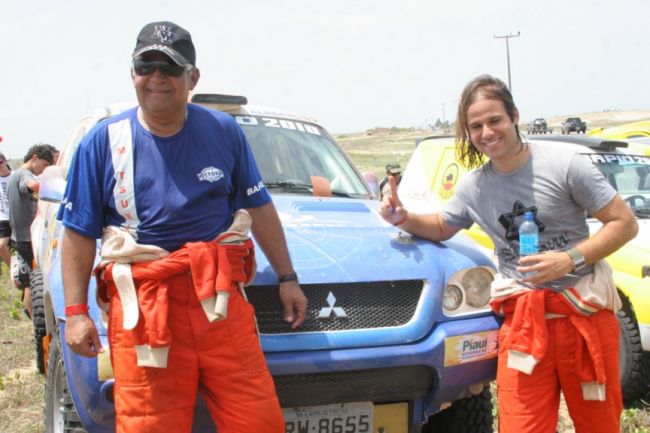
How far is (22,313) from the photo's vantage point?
8203 millimetres

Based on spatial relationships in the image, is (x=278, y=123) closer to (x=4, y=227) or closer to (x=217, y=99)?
(x=217, y=99)

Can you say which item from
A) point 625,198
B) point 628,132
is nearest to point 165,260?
point 625,198

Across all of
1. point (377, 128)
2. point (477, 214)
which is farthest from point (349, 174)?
point (377, 128)

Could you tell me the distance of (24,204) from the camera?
27.5 ft

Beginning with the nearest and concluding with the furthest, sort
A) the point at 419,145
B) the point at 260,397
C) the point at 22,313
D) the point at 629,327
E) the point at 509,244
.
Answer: the point at 260,397
the point at 509,244
the point at 629,327
the point at 419,145
the point at 22,313

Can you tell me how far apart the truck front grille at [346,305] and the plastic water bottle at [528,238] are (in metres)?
0.56

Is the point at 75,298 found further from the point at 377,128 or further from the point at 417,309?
the point at 377,128

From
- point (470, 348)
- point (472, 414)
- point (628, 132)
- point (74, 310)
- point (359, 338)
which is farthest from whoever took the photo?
point (628, 132)

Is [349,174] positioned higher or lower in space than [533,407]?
higher

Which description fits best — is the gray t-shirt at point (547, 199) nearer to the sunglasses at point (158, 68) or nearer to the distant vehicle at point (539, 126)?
the sunglasses at point (158, 68)

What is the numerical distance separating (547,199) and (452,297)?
2.20 ft

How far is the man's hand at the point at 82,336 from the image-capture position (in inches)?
106

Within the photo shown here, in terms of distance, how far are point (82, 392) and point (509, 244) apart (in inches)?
73.0

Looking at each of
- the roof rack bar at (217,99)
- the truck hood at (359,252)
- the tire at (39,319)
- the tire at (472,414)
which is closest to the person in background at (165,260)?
the truck hood at (359,252)
